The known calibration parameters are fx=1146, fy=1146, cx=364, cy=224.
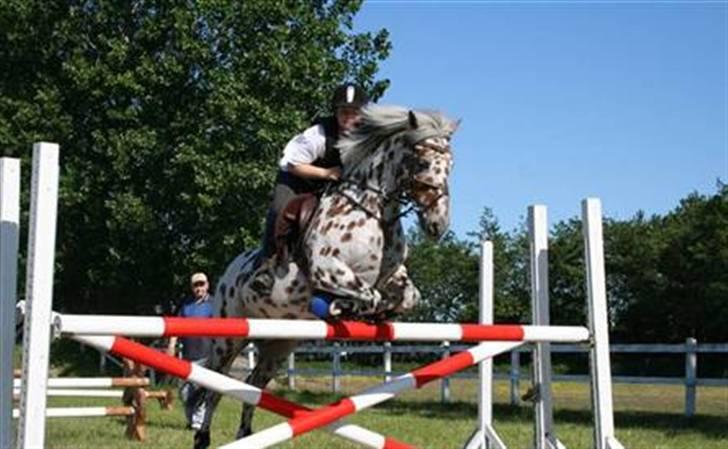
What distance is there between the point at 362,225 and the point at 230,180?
18335 millimetres

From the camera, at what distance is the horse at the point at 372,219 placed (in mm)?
4465

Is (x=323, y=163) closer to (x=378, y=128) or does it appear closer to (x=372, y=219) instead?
(x=378, y=128)

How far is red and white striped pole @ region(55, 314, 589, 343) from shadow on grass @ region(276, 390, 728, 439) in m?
6.51

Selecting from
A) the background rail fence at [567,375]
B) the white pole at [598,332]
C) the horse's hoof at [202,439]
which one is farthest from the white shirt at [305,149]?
the background rail fence at [567,375]

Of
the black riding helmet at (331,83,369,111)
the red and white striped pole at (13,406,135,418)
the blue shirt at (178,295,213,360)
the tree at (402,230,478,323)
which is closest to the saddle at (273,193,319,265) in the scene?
the black riding helmet at (331,83,369,111)

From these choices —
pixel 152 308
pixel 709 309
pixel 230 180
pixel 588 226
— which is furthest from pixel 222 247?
pixel 588 226

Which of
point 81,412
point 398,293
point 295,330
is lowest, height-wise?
point 81,412

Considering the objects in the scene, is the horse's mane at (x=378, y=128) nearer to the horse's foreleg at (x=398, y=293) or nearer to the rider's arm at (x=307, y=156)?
the rider's arm at (x=307, y=156)

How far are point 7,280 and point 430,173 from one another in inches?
65.7

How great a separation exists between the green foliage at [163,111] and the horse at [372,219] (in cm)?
1794

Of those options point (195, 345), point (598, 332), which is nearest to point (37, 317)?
point (598, 332)

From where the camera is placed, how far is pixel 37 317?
3471mm

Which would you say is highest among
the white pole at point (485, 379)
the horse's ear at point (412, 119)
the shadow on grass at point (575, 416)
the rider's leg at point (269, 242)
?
the horse's ear at point (412, 119)

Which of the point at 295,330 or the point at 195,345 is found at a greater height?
the point at 295,330
